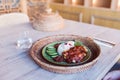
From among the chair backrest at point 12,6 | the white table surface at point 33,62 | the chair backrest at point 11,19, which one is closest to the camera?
the white table surface at point 33,62

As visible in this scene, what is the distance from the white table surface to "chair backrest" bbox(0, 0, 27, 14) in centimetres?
101

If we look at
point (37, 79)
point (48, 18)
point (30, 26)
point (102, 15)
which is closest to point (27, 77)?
point (37, 79)

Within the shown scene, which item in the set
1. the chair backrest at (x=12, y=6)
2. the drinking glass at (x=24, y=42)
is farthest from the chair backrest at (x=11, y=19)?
the chair backrest at (x=12, y=6)

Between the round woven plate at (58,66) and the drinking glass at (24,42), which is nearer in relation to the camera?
the round woven plate at (58,66)

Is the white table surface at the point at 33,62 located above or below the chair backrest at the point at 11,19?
below

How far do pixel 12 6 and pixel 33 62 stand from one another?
68.2 inches

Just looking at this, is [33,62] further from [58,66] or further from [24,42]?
[24,42]

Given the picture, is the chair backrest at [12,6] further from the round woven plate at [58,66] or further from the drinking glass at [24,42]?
the round woven plate at [58,66]

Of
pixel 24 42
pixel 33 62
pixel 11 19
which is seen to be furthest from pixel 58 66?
pixel 11 19

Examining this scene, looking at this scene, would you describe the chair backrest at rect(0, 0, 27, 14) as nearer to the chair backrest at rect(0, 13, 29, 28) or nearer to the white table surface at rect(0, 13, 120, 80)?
the chair backrest at rect(0, 13, 29, 28)

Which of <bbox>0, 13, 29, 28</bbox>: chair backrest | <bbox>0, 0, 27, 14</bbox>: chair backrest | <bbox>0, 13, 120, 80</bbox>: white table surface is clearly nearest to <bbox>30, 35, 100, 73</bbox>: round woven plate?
<bbox>0, 13, 120, 80</bbox>: white table surface

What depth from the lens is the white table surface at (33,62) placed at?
720mm

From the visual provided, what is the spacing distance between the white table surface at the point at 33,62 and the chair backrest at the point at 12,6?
101 centimetres

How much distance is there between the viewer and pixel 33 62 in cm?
83
